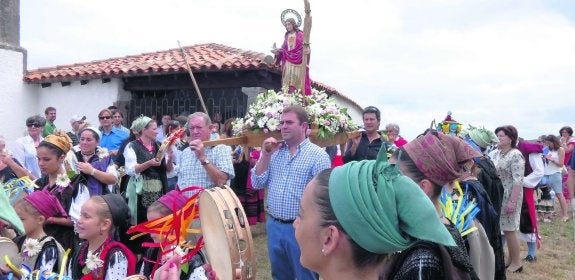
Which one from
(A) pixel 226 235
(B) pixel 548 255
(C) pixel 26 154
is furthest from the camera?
(B) pixel 548 255

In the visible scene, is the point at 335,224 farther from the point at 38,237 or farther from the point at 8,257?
the point at 38,237

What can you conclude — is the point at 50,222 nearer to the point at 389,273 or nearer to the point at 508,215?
the point at 389,273

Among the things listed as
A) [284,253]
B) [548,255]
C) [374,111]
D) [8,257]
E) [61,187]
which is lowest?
[548,255]

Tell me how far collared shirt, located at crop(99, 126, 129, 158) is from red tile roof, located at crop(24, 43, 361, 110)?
3492mm

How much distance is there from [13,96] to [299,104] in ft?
35.7

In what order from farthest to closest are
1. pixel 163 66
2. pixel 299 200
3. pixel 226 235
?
1. pixel 163 66
2. pixel 299 200
3. pixel 226 235

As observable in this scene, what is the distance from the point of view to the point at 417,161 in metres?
2.62

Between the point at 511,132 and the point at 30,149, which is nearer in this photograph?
the point at 511,132

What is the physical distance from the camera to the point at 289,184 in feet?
14.8

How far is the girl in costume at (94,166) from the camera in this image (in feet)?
15.8

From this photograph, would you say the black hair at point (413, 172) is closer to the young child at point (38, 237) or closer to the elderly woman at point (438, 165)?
the elderly woman at point (438, 165)

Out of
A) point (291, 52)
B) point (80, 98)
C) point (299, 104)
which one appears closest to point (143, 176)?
point (299, 104)

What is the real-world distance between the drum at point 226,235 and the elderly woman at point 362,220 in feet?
2.27

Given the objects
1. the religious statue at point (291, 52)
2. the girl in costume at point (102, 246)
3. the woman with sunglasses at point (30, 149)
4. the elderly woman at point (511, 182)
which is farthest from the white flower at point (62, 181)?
the elderly woman at point (511, 182)
